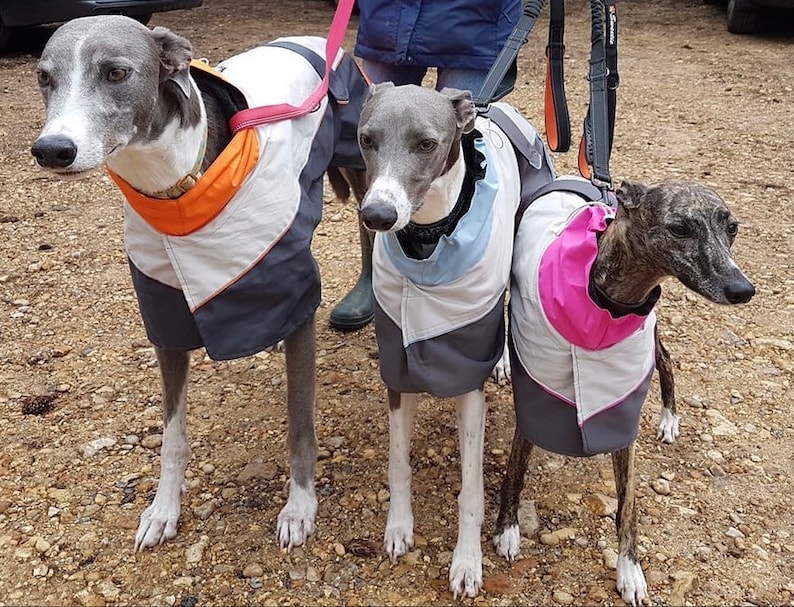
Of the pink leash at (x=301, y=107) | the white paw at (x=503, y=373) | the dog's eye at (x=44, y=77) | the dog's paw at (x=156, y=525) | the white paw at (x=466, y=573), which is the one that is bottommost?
the white paw at (x=503, y=373)

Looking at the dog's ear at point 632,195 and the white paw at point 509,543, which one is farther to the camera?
the white paw at point 509,543

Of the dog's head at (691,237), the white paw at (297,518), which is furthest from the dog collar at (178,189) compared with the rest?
the dog's head at (691,237)

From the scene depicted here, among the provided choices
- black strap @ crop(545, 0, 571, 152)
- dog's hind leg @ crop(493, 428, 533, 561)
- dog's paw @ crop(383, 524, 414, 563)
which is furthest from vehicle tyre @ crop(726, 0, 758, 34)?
dog's paw @ crop(383, 524, 414, 563)

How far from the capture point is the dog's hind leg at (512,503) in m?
2.77

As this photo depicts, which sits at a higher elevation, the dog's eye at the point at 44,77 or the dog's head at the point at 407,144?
the dog's eye at the point at 44,77

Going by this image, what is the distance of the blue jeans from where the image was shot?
3406mm

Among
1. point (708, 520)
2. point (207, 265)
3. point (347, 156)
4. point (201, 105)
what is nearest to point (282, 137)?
point (201, 105)

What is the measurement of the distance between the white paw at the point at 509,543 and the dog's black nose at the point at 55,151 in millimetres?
1809

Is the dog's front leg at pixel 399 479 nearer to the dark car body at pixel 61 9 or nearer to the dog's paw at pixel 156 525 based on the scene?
the dog's paw at pixel 156 525

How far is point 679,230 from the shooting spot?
219 cm

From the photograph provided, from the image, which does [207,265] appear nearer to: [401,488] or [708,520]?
[401,488]

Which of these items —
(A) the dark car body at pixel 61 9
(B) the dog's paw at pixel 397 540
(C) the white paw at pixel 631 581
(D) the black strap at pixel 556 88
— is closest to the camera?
(C) the white paw at pixel 631 581

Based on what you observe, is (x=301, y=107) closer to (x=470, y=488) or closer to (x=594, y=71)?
(x=594, y=71)

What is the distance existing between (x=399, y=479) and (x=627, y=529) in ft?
2.52
